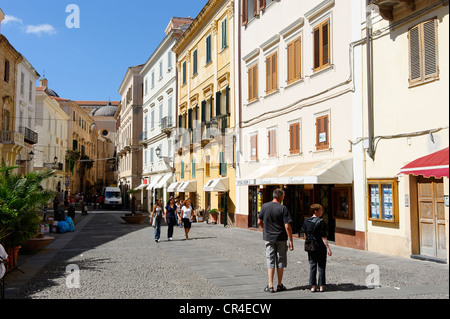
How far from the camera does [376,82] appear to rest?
13.2m

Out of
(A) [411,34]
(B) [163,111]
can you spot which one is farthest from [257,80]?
(B) [163,111]

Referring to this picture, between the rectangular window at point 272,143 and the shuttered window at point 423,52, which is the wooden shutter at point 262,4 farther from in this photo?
the shuttered window at point 423,52

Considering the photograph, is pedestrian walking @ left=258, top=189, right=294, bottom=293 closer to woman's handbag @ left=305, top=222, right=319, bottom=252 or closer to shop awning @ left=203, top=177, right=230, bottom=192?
woman's handbag @ left=305, top=222, right=319, bottom=252

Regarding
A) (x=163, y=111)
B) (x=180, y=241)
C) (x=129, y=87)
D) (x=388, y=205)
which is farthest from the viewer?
(x=129, y=87)

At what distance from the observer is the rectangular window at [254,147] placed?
71.5 ft

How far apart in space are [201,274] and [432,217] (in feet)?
19.4

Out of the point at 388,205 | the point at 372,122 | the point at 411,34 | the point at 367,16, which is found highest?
the point at 367,16

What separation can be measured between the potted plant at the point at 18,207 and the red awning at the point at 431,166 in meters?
8.58

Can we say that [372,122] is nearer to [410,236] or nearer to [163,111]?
[410,236]

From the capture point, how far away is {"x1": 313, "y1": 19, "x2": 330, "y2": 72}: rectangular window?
1598 centimetres

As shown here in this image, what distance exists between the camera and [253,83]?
72.8ft

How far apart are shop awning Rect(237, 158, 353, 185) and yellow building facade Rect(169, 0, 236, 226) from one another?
25.3 feet

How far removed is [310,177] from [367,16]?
508 centimetres

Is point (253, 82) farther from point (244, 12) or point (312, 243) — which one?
point (312, 243)
